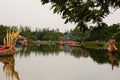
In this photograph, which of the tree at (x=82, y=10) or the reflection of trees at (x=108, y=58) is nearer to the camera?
the tree at (x=82, y=10)

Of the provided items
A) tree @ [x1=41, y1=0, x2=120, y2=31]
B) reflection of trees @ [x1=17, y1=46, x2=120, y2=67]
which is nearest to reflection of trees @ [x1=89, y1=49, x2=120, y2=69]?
reflection of trees @ [x1=17, y1=46, x2=120, y2=67]

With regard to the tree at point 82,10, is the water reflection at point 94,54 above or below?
below

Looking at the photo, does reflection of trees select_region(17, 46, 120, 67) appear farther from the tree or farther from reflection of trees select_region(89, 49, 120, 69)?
the tree

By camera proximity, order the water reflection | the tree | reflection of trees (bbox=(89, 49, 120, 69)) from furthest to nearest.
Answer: the water reflection, reflection of trees (bbox=(89, 49, 120, 69)), the tree

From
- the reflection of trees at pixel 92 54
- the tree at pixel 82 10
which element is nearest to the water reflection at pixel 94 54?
the reflection of trees at pixel 92 54

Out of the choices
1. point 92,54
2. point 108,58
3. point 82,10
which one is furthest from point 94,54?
point 82,10

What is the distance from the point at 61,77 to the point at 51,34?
5565 cm

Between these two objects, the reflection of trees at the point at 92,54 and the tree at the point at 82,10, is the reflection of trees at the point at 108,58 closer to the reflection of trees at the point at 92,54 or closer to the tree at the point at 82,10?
the reflection of trees at the point at 92,54

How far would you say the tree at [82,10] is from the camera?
5797 millimetres

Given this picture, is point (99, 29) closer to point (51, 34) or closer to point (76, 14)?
point (76, 14)

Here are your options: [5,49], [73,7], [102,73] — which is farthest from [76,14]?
[5,49]

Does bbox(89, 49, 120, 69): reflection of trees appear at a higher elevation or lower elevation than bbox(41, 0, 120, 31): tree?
lower

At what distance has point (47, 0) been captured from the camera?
20.7 ft

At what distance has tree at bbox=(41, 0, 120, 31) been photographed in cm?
580
